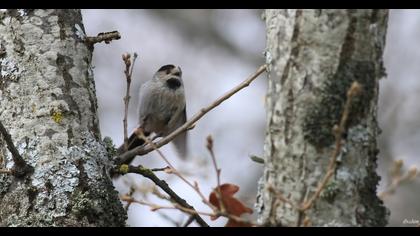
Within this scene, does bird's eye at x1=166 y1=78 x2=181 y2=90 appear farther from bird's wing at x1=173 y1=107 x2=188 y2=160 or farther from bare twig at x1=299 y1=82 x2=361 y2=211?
bare twig at x1=299 y1=82 x2=361 y2=211

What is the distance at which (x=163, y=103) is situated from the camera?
494cm

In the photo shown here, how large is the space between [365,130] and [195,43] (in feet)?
27.7

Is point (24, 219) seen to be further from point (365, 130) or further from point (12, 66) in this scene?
point (365, 130)

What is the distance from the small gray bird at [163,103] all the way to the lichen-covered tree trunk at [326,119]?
2917 millimetres

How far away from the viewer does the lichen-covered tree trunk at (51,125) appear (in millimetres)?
2496

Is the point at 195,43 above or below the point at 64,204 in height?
above

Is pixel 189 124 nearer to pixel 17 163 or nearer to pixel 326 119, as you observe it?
pixel 17 163

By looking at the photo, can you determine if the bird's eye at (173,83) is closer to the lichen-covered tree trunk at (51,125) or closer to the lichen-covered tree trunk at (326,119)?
the lichen-covered tree trunk at (51,125)

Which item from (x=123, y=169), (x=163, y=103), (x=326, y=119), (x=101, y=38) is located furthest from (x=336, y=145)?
(x=163, y=103)

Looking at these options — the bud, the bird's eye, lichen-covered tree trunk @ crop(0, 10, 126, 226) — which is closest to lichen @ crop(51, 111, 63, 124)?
lichen-covered tree trunk @ crop(0, 10, 126, 226)

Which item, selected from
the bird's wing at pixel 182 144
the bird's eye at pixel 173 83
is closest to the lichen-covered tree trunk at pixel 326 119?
the bird's wing at pixel 182 144

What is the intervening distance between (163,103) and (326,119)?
3.16 m

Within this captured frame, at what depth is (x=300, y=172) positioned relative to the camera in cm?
184
